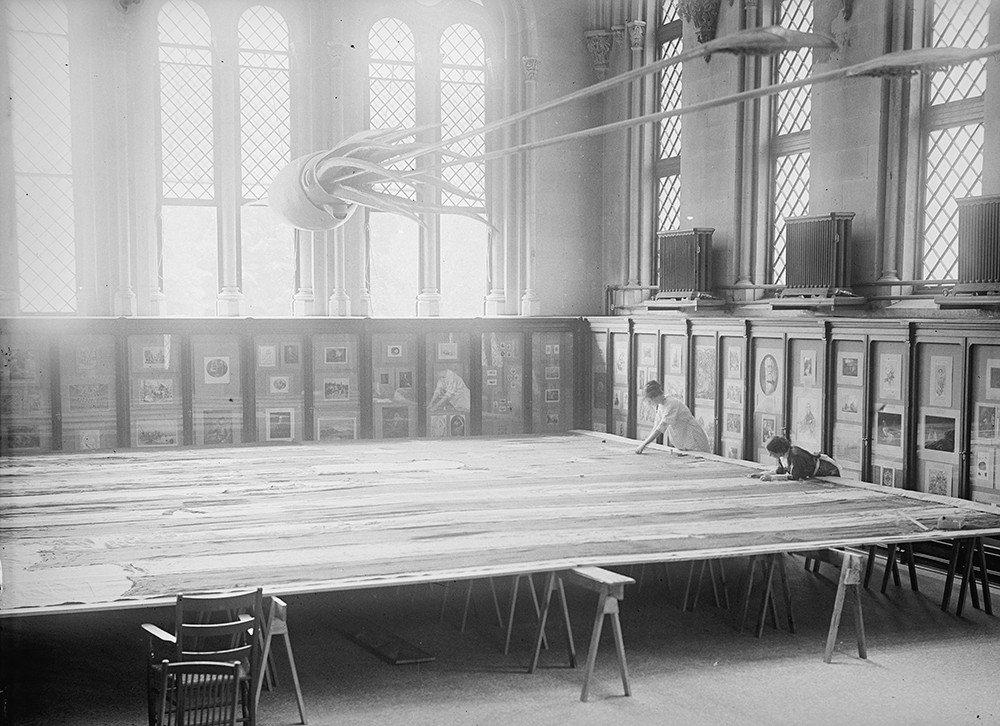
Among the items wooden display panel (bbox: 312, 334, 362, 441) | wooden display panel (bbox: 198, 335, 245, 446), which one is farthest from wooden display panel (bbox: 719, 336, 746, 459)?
wooden display panel (bbox: 198, 335, 245, 446)

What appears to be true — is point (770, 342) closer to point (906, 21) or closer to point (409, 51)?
point (906, 21)

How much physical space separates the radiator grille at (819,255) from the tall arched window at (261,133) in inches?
311

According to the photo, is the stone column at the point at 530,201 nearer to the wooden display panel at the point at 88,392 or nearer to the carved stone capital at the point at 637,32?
the carved stone capital at the point at 637,32

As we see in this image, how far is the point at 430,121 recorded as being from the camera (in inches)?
691

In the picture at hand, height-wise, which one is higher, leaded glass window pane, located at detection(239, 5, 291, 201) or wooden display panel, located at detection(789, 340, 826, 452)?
leaded glass window pane, located at detection(239, 5, 291, 201)

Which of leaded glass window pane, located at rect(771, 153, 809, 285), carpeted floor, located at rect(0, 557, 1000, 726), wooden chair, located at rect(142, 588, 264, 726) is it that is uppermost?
leaded glass window pane, located at rect(771, 153, 809, 285)

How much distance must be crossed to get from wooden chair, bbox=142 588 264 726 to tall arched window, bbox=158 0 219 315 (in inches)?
422

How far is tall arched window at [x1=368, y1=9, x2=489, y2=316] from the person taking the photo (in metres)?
17.7

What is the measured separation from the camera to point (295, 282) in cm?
1723

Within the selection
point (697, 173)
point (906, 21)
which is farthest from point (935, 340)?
point (697, 173)

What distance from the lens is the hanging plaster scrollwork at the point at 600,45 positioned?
58.9 ft

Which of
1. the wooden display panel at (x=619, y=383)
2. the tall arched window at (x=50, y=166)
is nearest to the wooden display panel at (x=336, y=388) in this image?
the tall arched window at (x=50, y=166)

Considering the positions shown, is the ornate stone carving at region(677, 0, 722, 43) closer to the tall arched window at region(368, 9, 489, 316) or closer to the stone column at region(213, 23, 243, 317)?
the tall arched window at region(368, 9, 489, 316)

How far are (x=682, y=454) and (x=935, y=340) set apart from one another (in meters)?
3.41
